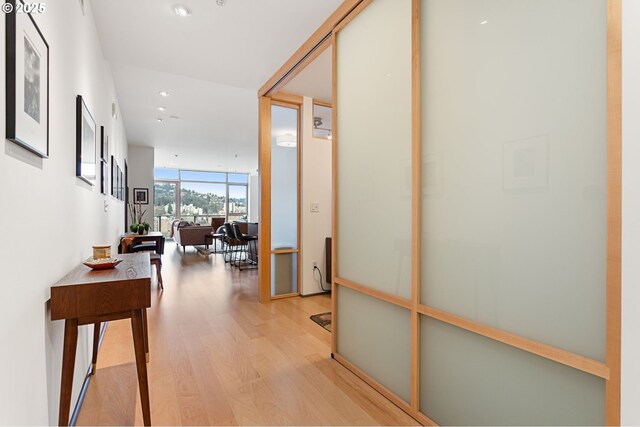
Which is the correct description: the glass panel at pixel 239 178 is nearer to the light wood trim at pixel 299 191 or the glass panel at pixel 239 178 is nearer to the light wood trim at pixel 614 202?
the light wood trim at pixel 299 191

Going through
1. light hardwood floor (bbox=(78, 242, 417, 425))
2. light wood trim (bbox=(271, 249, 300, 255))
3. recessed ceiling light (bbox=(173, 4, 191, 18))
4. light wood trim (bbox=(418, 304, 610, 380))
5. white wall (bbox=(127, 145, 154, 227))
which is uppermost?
recessed ceiling light (bbox=(173, 4, 191, 18))

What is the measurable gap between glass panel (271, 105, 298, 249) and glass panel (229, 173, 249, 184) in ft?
31.5

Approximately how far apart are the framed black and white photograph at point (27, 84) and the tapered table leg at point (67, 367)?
30.9 inches

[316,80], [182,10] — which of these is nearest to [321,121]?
[316,80]

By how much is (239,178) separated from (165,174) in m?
2.81

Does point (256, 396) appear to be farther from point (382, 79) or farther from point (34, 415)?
point (382, 79)

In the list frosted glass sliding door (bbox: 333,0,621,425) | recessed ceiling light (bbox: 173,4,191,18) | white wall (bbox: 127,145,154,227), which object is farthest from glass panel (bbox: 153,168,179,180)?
frosted glass sliding door (bbox: 333,0,621,425)

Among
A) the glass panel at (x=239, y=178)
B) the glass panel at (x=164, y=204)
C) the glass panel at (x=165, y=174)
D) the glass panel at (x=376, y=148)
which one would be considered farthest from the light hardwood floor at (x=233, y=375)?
the glass panel at (x=239, y=178)

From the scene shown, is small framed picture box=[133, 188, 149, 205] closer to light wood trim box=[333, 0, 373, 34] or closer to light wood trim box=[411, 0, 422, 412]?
light wood trim box=[333, 0, 373, 34]

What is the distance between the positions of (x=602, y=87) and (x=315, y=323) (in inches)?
111

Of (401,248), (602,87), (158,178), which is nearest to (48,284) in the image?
(401,248)

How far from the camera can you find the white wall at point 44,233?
3.19 feet

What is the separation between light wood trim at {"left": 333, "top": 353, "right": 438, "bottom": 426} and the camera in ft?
5.57

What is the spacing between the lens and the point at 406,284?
1.82m
